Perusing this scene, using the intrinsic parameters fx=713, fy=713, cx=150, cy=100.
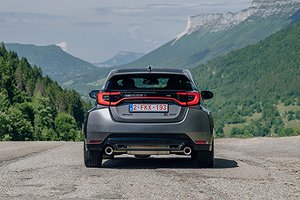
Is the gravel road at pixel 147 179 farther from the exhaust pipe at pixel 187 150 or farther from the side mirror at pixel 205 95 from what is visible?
the side mirror at pixel 205 95

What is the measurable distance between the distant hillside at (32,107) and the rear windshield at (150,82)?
62537 mm

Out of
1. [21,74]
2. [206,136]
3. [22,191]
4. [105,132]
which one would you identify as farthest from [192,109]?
[21,74]

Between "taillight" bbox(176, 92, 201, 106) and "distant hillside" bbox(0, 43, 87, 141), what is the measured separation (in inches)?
2494

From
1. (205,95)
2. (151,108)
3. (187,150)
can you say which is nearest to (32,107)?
(205,95)

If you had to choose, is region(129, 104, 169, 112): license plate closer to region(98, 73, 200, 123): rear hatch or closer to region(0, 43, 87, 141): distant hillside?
region(98, 73, 200, 123): rear hatch

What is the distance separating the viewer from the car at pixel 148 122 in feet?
38.5

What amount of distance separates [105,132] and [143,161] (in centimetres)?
244

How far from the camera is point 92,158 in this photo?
1241 centimetres

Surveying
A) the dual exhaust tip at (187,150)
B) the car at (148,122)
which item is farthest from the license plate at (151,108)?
the dual exhaust tip at (187,150)

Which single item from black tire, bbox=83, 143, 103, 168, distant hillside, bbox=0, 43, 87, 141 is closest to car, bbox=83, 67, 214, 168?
black tire, bbox=83, 143, 103, 168

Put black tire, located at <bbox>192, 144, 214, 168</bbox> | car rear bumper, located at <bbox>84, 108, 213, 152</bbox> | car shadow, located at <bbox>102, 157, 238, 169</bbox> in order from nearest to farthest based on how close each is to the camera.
Answer: 1. car rear bumper, located at <bbox>84, 108, 213, 152</bbox>
2. black tire, located at <bbox>192, 144, 214, 168</bbox>
3. car shadow, located at <bbox>102, 157, 238, 169</bbox>

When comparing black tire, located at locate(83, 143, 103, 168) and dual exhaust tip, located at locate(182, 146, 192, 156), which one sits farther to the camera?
black tire, located at locate(83, 143, 103, 168)

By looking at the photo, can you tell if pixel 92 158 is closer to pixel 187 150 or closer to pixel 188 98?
pixel 187 150

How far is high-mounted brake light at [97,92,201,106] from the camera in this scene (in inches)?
464
